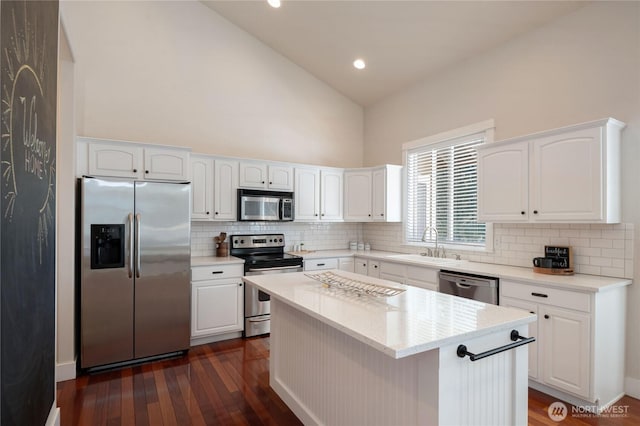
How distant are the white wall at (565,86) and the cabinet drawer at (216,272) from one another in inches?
119

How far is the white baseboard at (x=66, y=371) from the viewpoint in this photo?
3.06 metres

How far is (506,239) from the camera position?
11.9 feet

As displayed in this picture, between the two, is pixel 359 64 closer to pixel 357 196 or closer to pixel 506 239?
pixel 357 196

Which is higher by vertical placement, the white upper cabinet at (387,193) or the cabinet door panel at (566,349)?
the white upper cabinet at (387,193)

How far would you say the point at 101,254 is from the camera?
325cm

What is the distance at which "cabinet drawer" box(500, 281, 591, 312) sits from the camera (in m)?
2.53

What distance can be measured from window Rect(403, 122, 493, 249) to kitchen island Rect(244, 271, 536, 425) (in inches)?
85.5

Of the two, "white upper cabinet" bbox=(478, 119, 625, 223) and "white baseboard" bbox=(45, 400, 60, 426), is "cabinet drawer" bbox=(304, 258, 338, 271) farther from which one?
"white baseboard" bbox=(45, 400, 60, 426)

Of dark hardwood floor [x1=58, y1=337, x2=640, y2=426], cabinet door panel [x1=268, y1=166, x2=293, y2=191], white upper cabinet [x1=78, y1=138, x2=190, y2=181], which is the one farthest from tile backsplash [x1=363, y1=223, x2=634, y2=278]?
white upper cabinet [x1=78, y1=138, x2=190, y2=181]

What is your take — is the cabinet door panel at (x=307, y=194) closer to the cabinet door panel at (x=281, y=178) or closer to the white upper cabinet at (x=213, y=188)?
the cabinet door panel at (x=281, y=178)

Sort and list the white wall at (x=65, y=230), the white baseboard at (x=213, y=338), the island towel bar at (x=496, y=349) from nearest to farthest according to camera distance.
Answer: the island towel bar at (x=496, y=349) → the white wall at (x=65, y=230) → the white baseboard at (x=213, y=338)

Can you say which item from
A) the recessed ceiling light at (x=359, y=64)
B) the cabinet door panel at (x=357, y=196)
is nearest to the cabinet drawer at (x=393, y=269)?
the cabinet door panel at (x=357, y=196)

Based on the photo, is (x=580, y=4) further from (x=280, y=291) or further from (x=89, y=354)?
(x=89, y=354)

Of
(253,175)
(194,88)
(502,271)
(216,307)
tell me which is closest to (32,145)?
(216,307)
